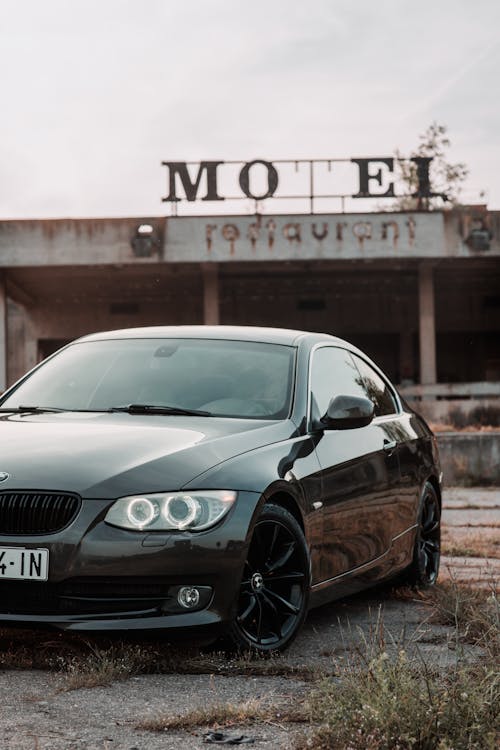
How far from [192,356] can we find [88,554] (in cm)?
186

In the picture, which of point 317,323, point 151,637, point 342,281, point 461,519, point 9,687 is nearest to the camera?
point 9,687

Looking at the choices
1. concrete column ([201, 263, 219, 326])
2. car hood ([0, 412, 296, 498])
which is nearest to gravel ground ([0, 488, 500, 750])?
car hood ([0, 412, 296, 498])

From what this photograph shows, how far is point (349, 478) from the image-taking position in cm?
595

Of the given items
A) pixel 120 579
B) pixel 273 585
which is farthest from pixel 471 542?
pixel 120 579

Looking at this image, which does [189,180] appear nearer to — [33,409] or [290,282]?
[290,282]

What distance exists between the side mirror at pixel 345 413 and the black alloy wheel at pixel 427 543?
63.4 inches

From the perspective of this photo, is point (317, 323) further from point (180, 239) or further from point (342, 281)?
point (180, 239)

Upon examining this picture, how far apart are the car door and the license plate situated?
148 cm

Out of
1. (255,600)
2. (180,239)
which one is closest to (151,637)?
(255,600)

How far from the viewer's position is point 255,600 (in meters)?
4.98

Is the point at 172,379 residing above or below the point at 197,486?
above

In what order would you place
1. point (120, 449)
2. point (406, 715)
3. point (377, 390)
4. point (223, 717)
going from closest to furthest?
point (406, 715)
point (223, 717)
point (120, 449)
point (377, 390)

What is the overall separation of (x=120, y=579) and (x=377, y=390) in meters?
3.11

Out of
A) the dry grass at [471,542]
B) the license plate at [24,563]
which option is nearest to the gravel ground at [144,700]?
the license plate at [24,563]
